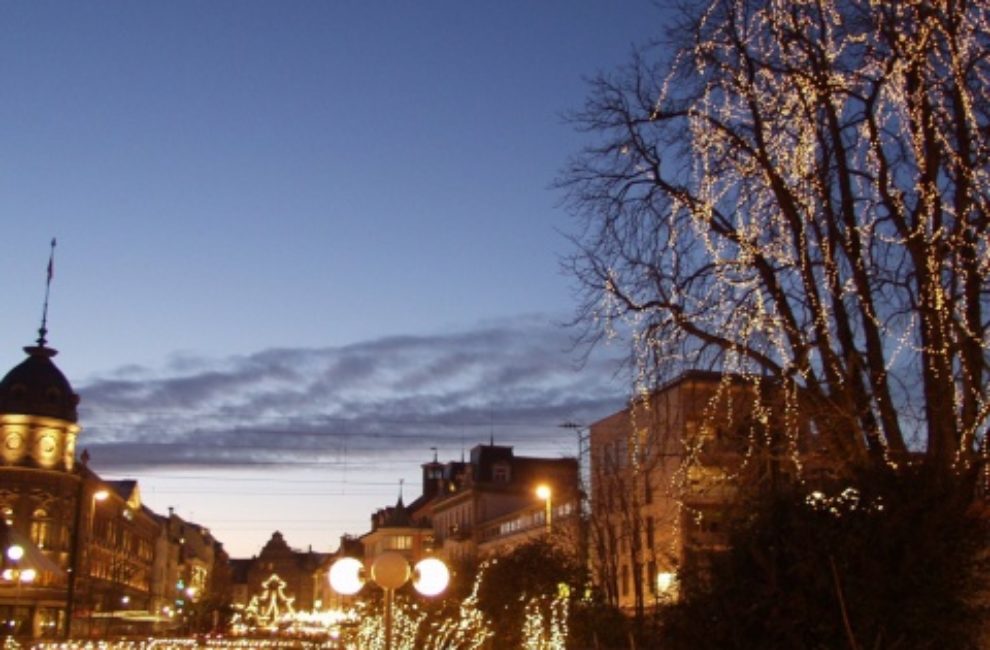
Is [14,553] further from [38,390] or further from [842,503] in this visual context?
[38,390]

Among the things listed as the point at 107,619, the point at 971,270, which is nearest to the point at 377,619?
the point at 971,270

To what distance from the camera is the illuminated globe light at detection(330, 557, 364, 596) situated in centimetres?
1781

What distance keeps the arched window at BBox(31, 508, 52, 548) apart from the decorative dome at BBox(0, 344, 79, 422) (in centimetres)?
679

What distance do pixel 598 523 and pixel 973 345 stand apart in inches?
1437

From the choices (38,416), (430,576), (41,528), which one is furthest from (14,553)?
(38,416)

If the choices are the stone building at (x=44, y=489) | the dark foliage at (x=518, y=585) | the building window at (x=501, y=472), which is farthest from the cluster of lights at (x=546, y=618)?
the building window at (x=501, y=472)

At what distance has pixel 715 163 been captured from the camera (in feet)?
65.3

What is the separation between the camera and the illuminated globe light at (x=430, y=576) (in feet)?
53.7

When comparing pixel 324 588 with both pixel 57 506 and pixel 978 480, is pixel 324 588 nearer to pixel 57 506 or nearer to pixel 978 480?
pixel 57 506

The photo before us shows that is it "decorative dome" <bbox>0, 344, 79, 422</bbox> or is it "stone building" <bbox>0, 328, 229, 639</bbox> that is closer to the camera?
"stone building" <bbox>0, 328, 229, 639</bbox>

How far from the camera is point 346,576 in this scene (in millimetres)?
Answer: 17875

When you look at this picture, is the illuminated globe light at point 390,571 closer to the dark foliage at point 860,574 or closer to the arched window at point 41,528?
the dark foliage at point 860,574

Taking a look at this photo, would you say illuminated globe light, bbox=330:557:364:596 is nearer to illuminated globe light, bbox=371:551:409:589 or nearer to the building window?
illuminated globe light, bbox=371:551:409:589

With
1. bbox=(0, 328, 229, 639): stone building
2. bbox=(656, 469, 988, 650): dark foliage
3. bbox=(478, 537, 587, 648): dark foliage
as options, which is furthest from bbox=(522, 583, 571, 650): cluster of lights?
bbox=(0, 328, 229, 639): stone building
